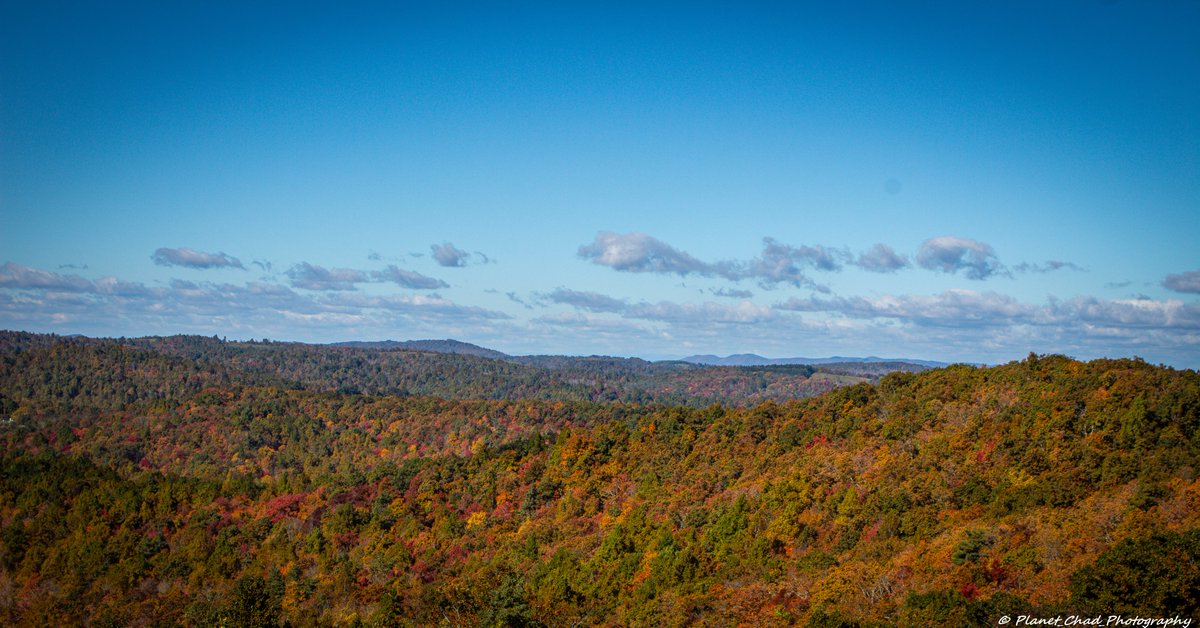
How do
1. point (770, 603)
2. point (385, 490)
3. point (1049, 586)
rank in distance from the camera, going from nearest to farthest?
point (1049, 586) < point (770, 603) < point (385, 490)

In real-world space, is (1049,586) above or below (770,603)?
above

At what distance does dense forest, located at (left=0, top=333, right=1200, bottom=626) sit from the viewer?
3722 cm

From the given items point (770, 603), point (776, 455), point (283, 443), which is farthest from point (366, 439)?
point (770, 603)

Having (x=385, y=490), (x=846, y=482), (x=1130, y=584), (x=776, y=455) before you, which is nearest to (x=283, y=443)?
(x=385, y=490)

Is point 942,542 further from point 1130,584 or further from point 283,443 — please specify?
point 283,443

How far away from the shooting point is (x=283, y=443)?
171750 millimetres

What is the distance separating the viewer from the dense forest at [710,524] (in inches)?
1465

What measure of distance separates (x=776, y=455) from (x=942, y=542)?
3578 centimetres

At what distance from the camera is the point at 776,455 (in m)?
78.8

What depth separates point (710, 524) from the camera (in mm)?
62156

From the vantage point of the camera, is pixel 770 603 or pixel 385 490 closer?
pixel 770 603

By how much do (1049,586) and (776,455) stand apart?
46.3 meters

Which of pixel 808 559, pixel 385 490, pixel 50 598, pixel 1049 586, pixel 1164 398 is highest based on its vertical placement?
pixel 1164 398

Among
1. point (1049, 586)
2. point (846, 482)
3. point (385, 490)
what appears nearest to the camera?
point (1049, 586)
